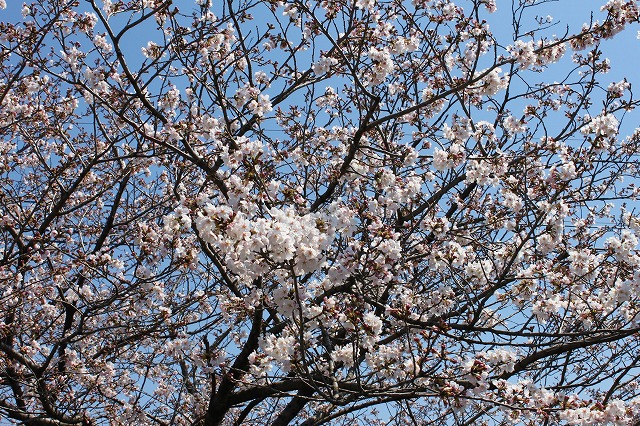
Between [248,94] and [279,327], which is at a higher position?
[248,94]

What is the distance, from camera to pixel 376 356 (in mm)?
4426

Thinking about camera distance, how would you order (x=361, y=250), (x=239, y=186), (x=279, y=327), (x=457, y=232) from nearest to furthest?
(x=239, y=186) → (x=361, y=250) → (x=279, y=327) → (x=457, y=232)

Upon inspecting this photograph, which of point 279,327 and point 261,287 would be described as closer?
point 261,287

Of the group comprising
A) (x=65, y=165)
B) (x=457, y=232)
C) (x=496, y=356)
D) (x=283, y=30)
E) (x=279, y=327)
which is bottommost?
(x=496, y=356)

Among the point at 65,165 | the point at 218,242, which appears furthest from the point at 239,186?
the point at 65,165

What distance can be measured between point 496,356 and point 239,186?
249cm

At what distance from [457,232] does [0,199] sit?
5.19 metres

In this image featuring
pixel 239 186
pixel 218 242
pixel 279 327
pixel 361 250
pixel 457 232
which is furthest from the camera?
pixel 457 232

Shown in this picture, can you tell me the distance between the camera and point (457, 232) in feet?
18.4

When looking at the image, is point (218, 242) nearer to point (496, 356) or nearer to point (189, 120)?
point (496, 356)

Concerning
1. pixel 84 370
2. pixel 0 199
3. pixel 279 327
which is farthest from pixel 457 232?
pixel 0 199

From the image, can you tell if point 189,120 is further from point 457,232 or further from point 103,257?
point 457,232

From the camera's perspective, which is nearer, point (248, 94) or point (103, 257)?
point (248, 94)

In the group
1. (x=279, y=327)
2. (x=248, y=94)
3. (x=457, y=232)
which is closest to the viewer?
(x=279, y=327)
